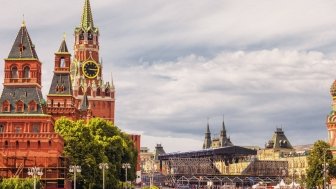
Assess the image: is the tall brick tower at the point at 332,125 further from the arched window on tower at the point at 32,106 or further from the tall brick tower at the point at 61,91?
the arched window on tower at the point at 32,106

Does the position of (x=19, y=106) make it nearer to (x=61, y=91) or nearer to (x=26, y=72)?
(x=26, y=72)

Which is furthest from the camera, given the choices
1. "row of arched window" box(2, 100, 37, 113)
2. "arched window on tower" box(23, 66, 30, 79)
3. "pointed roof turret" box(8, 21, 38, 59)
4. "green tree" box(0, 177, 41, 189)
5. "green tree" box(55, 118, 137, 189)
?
"green tree" box(55, 118, 137, 189)

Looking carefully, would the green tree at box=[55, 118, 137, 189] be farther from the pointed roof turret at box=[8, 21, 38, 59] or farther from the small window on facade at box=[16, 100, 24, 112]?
the pointed roof turret at box=[8, 21, 38, 59]

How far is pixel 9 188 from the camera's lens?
8962 cm

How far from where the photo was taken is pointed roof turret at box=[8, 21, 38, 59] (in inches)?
4643

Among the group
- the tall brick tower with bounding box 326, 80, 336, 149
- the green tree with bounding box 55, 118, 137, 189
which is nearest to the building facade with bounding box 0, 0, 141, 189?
the green tree with bounding box 55, 118, 137, 189

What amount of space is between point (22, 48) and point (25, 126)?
45.2 ft

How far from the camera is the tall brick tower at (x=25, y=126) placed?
366 feet

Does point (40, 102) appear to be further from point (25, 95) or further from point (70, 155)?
point (70, 155)

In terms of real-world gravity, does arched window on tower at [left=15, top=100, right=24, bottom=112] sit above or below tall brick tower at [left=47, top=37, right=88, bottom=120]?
below

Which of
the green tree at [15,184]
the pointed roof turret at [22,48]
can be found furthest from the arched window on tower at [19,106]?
the green tree at [15,184]

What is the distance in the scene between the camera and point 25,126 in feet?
372

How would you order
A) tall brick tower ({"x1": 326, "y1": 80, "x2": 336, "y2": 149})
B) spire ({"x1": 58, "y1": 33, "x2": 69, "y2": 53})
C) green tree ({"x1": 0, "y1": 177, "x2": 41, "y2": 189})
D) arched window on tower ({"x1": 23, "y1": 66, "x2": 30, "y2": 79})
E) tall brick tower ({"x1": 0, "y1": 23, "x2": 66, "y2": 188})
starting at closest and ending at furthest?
green tree ({"x1": 0, "y1": 177, "x2": 41, "y2": 189}), tall brick tower ({"x1": 0, "y1": 23, "x2": 66, "y2": 188}), arched window on tower ({"x1": 23, "y1": 66, "x2": 30, "y2": 79}), spire ({"x1": 58, "y1": 33, "x2": 69, "y2": 53}), tall brick tower ({"x1": 326, "y1": 80, "x2": 336, "y2": 149})

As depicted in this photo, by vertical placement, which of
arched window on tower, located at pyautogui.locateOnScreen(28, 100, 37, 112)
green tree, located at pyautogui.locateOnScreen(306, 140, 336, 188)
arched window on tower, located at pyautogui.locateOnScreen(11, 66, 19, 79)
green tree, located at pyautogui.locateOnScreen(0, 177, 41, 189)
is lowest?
green tree, located at pyautogui.locateOnScreen(0, 177, 41, 189)
